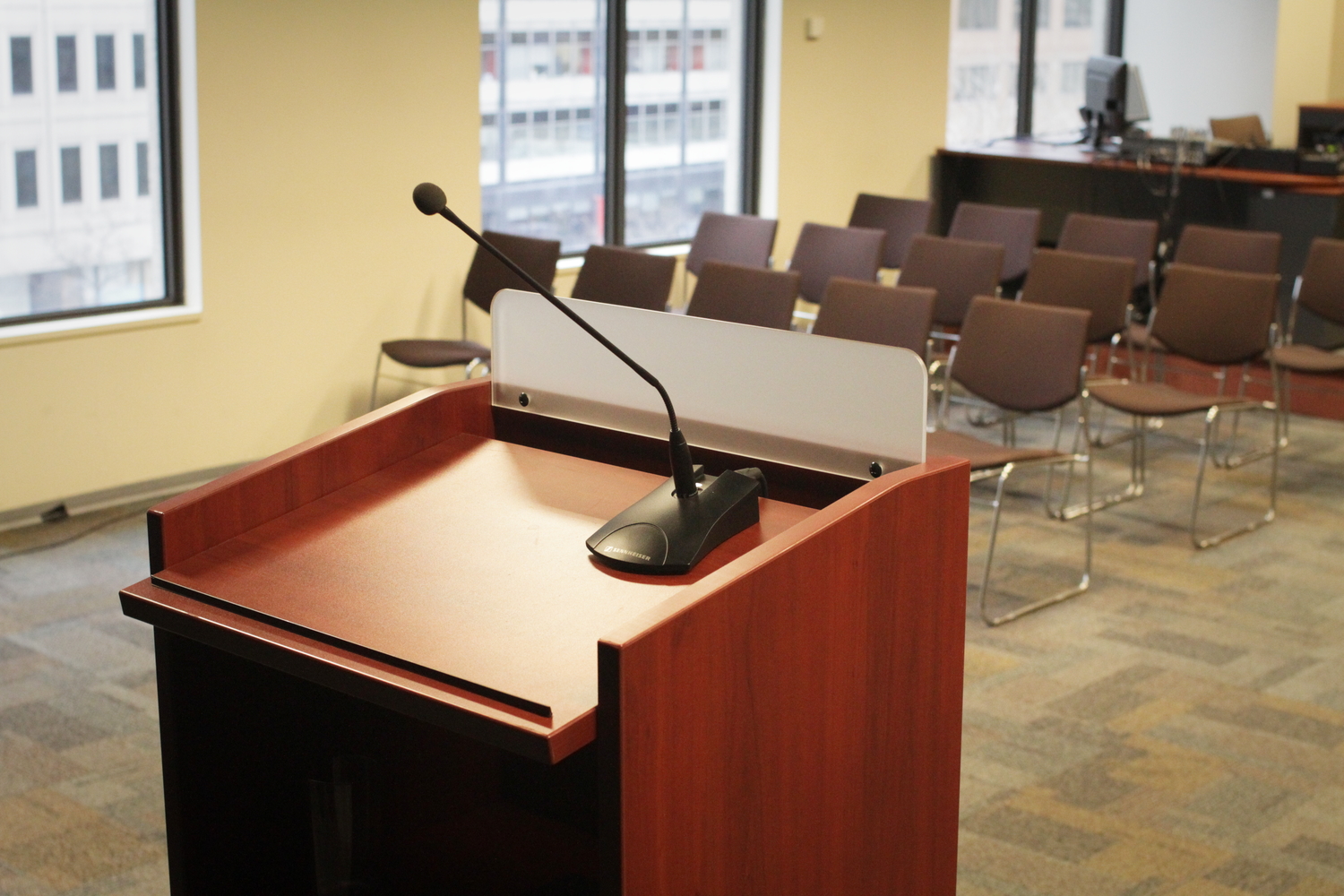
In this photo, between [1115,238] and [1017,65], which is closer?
[1115,238]

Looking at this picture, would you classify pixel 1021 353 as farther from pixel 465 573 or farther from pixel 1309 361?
pixel 465 573

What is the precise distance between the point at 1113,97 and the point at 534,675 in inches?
334

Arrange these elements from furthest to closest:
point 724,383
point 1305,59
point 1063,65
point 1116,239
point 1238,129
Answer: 1. point 1063,65
2. point 1238,129
3. point 1305,59
4. point 1116,239
5. point 724,383

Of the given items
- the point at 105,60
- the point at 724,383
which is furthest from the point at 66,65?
the point at 724,383

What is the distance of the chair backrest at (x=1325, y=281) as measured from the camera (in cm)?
629

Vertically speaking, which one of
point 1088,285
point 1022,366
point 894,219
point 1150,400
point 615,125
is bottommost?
point 1150,400

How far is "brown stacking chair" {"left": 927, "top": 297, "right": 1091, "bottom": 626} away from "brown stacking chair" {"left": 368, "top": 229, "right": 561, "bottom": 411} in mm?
1779

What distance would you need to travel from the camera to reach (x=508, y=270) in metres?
5.91

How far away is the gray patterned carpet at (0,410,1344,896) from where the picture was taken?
3074 millimetres

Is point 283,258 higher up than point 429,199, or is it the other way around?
point 429,199

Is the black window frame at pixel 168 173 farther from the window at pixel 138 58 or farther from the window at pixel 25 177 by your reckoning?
the window at pixel 25 177

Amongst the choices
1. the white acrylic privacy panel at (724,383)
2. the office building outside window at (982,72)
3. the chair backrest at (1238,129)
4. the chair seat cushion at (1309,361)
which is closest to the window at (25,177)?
the white acrylic privacy panel at (724,383)

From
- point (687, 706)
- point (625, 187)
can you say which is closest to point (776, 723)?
point (687, 706)

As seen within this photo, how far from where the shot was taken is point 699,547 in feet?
5.91
